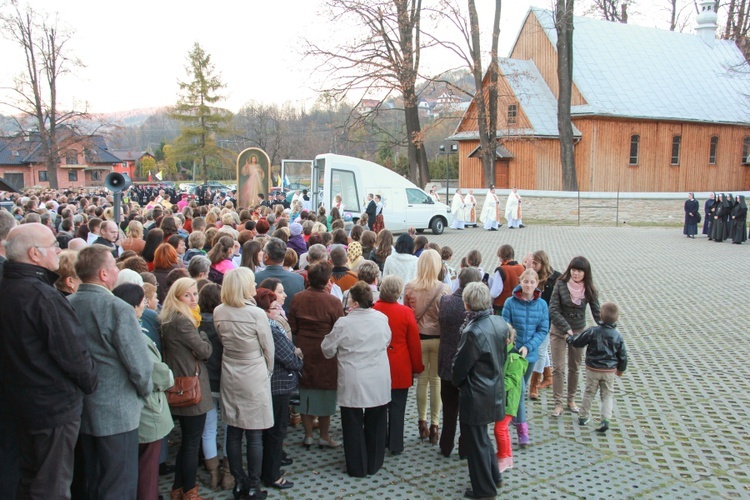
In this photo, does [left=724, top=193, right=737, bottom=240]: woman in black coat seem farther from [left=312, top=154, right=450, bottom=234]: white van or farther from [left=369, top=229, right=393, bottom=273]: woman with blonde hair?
[left=369, top=229, right=393, bottom=273]: woman with blonde hair

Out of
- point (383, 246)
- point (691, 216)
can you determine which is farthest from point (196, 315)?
point (691, 216)

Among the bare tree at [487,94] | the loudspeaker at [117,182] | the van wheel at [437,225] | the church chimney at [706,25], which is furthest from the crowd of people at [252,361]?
the church chimney at [706,25]

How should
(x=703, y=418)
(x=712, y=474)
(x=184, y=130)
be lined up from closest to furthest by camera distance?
(x=712, y=474)
(x=703, y=418)
(x=184, y=130)

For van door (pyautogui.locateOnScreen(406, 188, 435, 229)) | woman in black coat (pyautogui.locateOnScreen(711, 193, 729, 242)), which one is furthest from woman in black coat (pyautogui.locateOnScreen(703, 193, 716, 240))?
van door (pyautogui.locateOnScreen(406, 188, 435, 229))

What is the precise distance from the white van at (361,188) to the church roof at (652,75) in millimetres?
18499

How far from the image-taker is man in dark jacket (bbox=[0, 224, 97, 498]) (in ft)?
11.2

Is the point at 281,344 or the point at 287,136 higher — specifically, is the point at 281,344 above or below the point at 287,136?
below

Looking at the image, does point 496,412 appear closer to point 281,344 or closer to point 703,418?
point 281,344

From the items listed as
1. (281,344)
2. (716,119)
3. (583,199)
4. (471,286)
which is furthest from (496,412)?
(716,119)

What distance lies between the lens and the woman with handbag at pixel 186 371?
441 centimetres

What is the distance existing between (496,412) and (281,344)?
5.75ft

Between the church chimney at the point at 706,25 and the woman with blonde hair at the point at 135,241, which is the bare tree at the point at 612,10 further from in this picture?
the woman with blonde hair at the point at 135,241

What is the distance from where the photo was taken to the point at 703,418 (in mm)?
6344

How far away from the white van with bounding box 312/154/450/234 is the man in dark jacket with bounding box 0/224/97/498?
18011 millimetres
